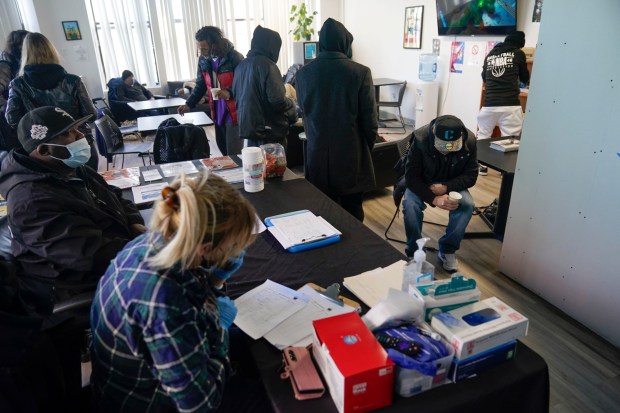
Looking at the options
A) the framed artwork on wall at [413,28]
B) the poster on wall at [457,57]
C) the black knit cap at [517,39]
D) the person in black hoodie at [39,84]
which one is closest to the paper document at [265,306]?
the person in black hoodie at [39,84]

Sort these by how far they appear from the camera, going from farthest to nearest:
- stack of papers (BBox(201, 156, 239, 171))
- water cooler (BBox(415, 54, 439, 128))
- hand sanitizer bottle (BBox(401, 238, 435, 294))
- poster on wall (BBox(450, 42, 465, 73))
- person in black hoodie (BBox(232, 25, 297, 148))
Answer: water cooler (BBox(415, 54, 439, 128)) < poster on wall (BBox(450, 42, 465, 73)) < person in black hoodie (BBox(232, 25, 297, 148)) < stack of papers (BBox(201, 156, 239, 171)) < hand sanitizer bottle (BBox(401, 238, 435, 294))

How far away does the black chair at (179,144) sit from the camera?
2.92 meters

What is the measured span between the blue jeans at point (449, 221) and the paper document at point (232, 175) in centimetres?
104

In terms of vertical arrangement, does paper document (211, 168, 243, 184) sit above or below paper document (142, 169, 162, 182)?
below

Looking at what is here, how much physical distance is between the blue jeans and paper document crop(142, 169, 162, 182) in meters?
1.49

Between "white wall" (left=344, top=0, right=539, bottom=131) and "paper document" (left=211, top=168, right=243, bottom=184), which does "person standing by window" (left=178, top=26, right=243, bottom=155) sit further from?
"white wall" (left=344, top=0, right=539, bottom=131)

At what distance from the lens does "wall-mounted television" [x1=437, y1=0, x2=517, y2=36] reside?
4.55 m

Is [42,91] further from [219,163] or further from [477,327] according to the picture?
[477,327]

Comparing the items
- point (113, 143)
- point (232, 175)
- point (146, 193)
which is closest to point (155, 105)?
point (113, 143)

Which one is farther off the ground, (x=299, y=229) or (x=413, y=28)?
(x=413, y=28)

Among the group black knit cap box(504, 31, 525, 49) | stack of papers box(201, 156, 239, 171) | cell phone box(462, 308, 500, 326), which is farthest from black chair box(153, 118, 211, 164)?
black knit cap box(504, 31, 525, 49)

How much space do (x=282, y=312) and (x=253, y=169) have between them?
104 centimetres

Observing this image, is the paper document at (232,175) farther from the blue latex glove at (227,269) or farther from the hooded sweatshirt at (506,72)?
the hooded sweatshirt at (506,72)

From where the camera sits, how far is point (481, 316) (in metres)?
0.94
